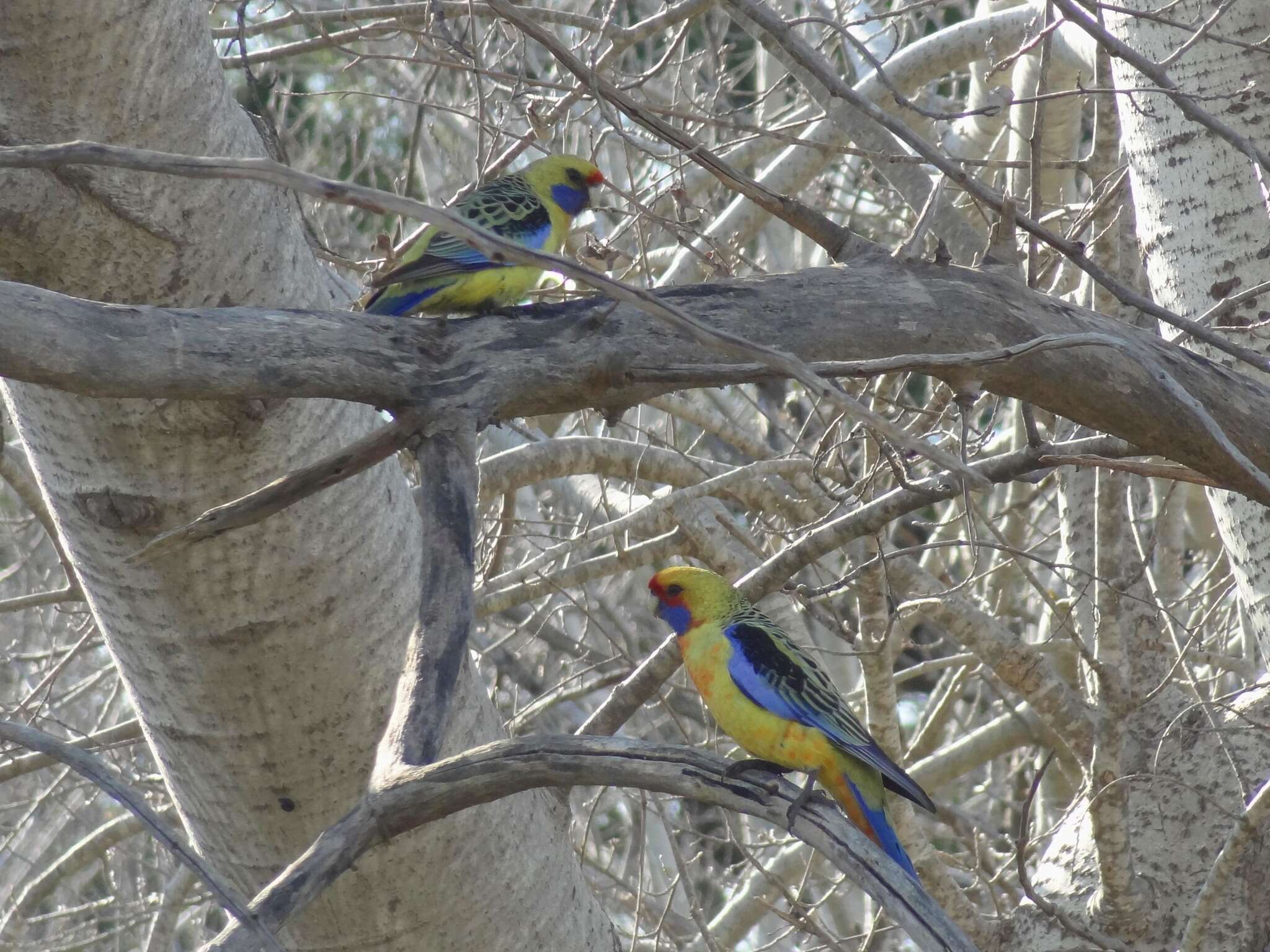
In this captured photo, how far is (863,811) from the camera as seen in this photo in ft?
8.91

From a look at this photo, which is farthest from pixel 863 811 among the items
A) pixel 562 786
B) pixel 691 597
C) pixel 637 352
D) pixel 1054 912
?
pixel 562 786

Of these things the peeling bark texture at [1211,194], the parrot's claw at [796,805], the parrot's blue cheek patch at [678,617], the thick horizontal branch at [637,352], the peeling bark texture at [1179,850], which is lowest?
the peeling bark texture at [1179,850]

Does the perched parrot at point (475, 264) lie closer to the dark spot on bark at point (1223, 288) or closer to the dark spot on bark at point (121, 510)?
the dark spot on bark at point (121, 510)

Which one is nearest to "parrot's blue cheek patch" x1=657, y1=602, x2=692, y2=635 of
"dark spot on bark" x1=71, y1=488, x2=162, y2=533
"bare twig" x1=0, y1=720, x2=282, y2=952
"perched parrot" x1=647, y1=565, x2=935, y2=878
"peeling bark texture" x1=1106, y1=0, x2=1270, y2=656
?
"perched parrot" x1=647, y1=565, x2=935, y2=878

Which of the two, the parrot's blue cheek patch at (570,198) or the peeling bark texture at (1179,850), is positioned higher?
the parrot's blue cheek patch at (570,198)

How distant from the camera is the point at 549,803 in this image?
98.5 inches

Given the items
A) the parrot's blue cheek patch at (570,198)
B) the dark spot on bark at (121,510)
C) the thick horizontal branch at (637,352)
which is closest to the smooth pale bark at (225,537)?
the dark spot on bark at (121,510)

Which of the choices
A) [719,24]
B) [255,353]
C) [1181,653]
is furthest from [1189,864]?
[719,24]

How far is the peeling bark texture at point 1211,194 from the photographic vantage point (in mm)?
3000

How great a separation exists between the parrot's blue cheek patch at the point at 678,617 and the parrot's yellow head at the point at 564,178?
1.28m

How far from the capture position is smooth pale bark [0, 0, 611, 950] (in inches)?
79.1

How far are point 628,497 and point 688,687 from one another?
0.89 meters

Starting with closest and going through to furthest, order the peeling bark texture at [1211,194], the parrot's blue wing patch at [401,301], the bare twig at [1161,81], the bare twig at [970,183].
Answer: 1. the bare twig at [970,183]
2. the bare twig at [1161,81]
3. the parrot's blue wing patch at [401,301]
4. the peeling bark texture at [1211,194]

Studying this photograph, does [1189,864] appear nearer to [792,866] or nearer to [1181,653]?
[1181,653]
